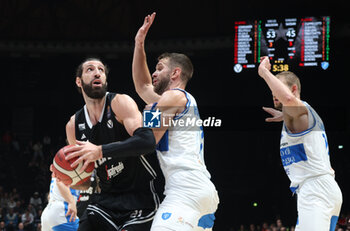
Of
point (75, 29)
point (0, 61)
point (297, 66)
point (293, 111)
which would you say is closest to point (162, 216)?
point (293, 111)

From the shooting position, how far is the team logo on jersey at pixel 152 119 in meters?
3.63

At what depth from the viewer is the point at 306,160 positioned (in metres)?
A: 4.66

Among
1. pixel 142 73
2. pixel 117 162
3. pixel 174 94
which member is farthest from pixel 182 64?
pixel 117 162

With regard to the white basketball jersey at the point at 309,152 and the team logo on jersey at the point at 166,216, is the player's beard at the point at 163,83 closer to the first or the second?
the team logo on jersey at the point at 166,216

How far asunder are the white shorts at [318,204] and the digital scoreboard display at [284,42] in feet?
26.8

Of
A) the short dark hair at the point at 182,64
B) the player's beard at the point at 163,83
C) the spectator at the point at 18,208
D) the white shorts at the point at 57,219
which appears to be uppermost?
the short dark hair at the point at 182,64

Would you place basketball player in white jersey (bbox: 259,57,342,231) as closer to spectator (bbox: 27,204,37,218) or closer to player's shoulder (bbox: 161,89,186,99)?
player's shoulder (bbox: 161,89,186,99)

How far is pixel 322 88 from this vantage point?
16.1 meters

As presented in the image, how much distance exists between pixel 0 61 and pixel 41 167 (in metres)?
4.25

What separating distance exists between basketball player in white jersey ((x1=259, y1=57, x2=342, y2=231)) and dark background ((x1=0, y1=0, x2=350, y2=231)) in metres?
10.7

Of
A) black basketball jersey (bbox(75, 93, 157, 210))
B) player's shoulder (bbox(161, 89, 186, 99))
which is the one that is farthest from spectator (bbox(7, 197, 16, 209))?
player's shoulder (bbox(161, 89, 186, 99))

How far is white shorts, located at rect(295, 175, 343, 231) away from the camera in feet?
14.5

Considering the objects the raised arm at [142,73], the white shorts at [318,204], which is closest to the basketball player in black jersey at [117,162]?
the raised arm at [142,73]

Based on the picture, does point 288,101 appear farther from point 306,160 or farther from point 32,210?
point 32,210
